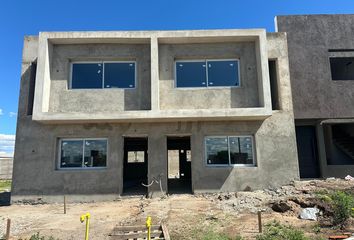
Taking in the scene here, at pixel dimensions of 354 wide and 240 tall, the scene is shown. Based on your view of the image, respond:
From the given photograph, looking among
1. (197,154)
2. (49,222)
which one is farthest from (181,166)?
(49,222)

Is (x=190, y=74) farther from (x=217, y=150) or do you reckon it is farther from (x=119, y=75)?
(x=217, y=150)

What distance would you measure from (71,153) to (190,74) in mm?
7015

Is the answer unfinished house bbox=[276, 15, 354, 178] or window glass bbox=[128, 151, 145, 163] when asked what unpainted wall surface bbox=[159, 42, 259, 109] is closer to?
unfinished house bbox=[276, 15, 354, 178]

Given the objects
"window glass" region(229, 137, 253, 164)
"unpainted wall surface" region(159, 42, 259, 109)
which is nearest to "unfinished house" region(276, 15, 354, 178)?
"unpainted wall surface" region(159, 42, 259, 109)

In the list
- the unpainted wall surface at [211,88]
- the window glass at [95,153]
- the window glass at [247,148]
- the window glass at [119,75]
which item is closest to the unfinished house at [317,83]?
the unpainted wall surface at [211,88]

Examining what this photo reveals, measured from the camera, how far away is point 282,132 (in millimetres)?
13703

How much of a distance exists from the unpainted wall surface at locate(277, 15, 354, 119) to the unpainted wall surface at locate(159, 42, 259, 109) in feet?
9.95

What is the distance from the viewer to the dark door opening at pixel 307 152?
630 inches

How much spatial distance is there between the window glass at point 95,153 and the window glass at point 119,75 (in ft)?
9.36

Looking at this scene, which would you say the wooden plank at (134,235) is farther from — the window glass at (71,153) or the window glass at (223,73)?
the window glass at (223,73)

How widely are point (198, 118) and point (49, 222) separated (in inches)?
288

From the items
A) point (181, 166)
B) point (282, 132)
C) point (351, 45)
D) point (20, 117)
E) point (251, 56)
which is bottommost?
point (181, 166)

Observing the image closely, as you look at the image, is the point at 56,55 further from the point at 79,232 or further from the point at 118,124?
the point at 79,232

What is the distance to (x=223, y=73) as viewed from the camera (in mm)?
14133
